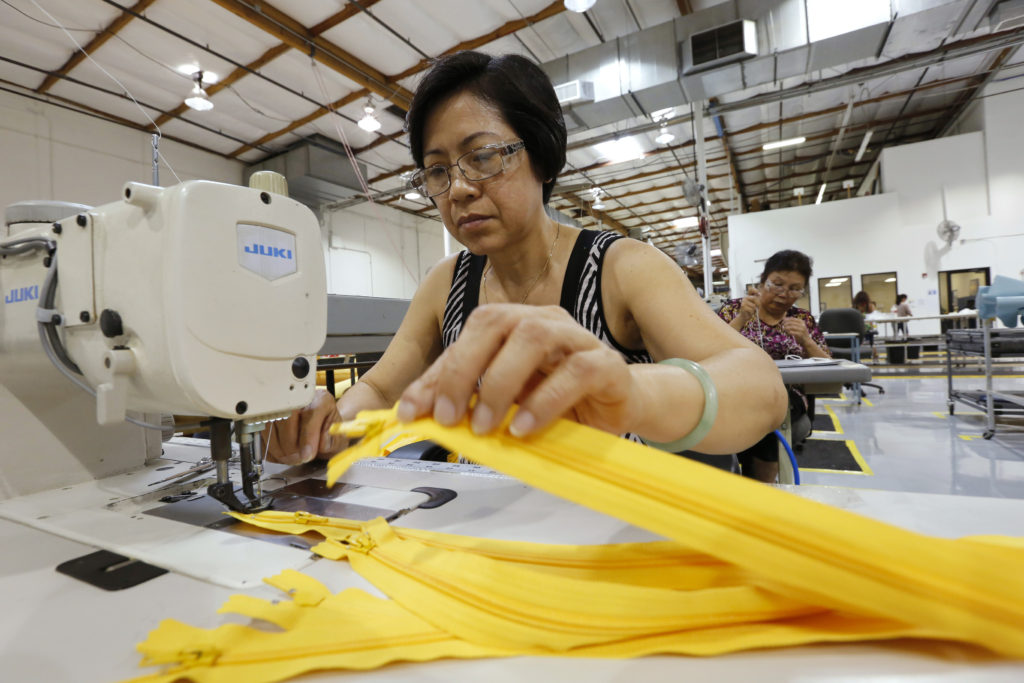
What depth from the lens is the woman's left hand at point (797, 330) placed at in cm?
264

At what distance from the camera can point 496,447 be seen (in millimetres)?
425

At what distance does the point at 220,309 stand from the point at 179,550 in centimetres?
31

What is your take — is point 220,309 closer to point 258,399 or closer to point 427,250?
point 258,399

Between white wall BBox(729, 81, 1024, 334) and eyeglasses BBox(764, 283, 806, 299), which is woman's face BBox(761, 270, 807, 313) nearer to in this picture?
eyeglasses BBox(764, 283, 806, 299)

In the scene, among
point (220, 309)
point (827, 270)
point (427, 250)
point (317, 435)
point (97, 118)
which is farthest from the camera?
point (427, 250)

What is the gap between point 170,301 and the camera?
23.0 inches

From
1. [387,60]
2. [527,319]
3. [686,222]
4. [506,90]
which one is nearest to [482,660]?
[527,319]

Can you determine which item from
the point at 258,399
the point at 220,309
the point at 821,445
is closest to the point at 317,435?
the point at 258,399

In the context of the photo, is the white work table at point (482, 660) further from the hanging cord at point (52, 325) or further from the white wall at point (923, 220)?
the white wall at point (923, 220)

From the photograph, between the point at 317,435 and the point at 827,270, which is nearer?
the point at 317,435

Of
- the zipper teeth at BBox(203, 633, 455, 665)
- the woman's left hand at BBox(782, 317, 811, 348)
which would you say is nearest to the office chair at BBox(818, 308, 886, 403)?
the woman's left hand at BBox(782, 317, 811, 348)

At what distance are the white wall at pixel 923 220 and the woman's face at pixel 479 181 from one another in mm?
9851

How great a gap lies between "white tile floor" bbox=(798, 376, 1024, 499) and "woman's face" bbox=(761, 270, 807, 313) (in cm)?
96

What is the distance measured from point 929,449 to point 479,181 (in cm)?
371
